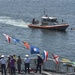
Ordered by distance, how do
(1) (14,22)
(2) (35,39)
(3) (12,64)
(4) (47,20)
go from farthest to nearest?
(1) (14,22) < (4) (47,20) < (2) (35,39) < (3) (12,64)

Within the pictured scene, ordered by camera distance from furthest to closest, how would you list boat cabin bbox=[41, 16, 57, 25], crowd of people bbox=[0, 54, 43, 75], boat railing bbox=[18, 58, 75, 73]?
boat cabin bbox=[41, 16, 57, 25], boat railing bbox=[18, 58, 75, 73], crowd of people bbox=[0, 54, 43, 75]

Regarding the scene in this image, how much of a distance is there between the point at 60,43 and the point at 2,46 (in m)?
12.4

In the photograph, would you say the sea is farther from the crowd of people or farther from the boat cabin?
the crowd of people

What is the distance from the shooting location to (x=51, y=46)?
79938mm

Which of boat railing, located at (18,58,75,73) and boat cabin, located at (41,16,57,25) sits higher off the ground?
boat cabin, located at (41,16,57,25)

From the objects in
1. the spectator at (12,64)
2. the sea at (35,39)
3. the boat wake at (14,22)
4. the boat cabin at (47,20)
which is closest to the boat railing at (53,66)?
the spectator at (12,64)

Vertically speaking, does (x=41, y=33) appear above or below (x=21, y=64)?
above

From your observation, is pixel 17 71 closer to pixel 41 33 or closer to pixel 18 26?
pixel 41 33

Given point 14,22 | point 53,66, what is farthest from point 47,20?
point 53,66

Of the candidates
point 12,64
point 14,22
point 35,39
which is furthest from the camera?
point 14,22

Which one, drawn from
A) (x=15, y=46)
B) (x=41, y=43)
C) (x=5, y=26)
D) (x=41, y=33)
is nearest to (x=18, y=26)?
(x=5, y=26)

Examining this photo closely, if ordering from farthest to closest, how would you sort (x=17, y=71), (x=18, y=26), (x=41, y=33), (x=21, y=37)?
(x=18, y=26), (x=41, y=33), (x=21, y=37), (x=17, y=71)

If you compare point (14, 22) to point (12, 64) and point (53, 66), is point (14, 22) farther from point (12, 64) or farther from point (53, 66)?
point (12, 64)

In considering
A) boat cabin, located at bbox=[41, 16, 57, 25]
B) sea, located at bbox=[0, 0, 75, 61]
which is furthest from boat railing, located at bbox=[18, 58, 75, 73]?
boat cabin, located at bbox=[41, 16, 57, 25]
